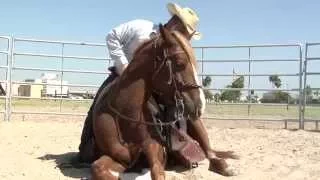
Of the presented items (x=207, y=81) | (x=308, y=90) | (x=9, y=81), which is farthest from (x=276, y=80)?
(x=9, y=81)

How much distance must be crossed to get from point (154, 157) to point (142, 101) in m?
0.48

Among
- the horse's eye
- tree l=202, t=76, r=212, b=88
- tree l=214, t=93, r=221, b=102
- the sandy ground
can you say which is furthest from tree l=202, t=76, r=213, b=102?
the horse's eye

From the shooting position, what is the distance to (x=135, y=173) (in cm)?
483

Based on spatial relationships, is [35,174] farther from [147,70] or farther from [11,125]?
[11,125]

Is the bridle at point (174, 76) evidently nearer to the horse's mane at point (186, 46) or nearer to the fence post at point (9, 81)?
the horse's mane at point (186, 46)

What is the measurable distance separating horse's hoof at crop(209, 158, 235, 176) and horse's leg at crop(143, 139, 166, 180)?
1.03m

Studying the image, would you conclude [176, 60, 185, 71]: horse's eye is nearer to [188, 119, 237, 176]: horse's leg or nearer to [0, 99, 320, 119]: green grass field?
[188, 119, 237, 176]: horse's leg

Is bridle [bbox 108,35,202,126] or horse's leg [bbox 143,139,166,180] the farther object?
horse's leg [bbox 143,139,166,180]

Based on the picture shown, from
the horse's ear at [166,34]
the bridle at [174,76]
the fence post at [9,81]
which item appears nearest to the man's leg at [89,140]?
the bridle at [174,76]

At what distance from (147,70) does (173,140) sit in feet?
2.97

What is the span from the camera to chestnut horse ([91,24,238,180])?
4.29 metres

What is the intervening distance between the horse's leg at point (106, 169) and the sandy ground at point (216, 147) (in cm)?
75

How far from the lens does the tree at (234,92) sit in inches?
488

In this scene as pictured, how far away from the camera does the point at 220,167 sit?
5.56 m
